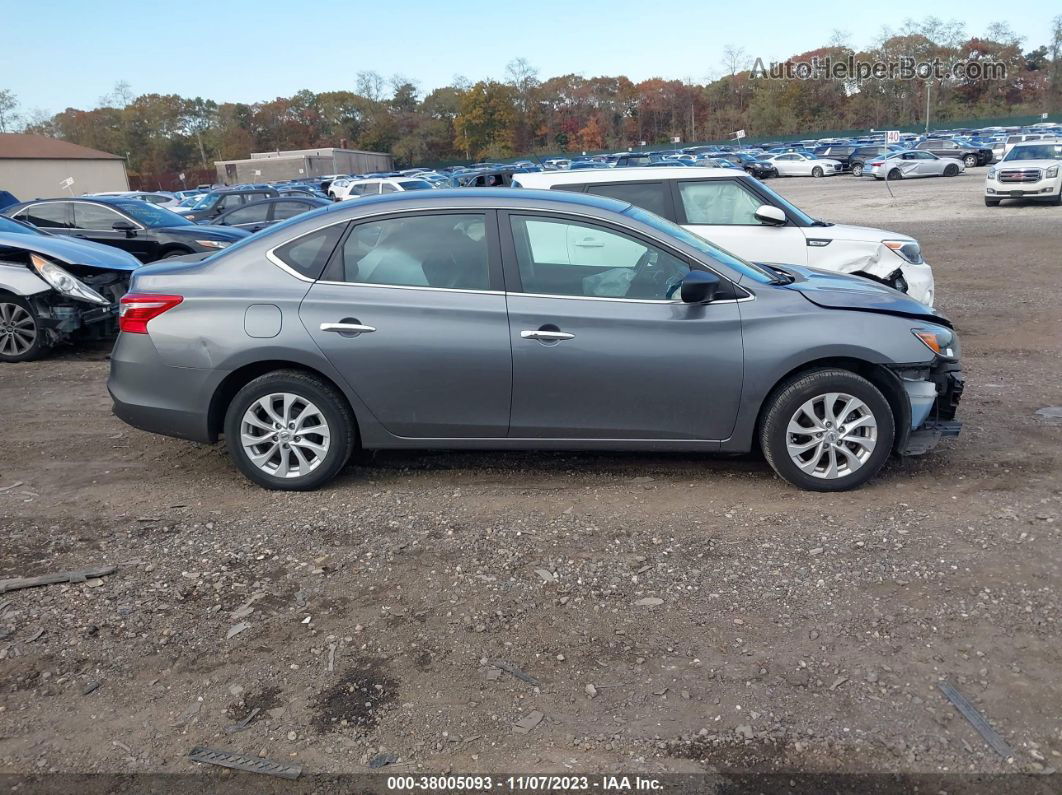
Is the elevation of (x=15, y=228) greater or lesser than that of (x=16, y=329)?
greater

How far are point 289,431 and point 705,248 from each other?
266 centimetres

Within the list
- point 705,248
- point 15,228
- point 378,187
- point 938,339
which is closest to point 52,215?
point 15,228

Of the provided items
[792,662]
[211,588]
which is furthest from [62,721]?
[792,662]

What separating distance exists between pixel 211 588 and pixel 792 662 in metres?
2.55

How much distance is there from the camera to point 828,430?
4789 mm

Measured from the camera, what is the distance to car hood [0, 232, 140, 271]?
28.3 feet

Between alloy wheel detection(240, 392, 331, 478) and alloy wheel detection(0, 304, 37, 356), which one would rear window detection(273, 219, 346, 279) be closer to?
alloy wheel detection(240, 392, 331, 478)

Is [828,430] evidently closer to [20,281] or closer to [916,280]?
[916,280]


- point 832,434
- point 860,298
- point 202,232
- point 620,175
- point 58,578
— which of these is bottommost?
point 58,578

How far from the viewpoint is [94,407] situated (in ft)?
23.0

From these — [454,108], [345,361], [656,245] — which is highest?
[454,108]

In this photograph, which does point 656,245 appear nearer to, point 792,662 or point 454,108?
point 792,662

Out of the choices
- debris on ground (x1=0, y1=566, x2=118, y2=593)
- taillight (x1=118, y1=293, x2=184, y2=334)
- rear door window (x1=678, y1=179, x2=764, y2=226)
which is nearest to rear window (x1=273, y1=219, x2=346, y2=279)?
taillight (x1=118, y1=293, x2=184, y2=334)

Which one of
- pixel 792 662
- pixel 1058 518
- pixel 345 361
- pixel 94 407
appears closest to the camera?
pixel 792 662
